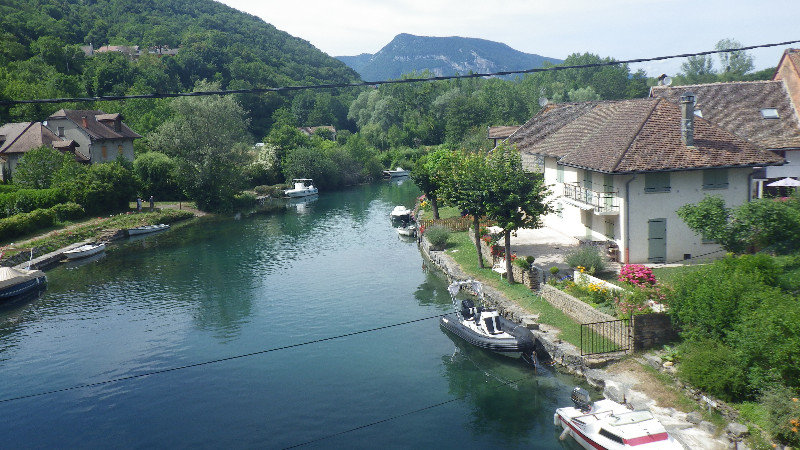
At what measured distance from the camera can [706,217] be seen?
2598cm

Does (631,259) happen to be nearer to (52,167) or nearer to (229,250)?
(229,250)

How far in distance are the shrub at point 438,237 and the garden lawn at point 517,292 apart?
0.51 m

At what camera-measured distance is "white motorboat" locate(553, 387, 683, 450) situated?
15.6 meters

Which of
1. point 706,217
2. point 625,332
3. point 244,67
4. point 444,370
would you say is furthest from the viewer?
point 244,67

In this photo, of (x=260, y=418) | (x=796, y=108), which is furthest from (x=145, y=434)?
(x=796, y=108)

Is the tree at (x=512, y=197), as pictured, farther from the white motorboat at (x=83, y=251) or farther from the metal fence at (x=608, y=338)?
the white motorboat at (x=83, y=251)

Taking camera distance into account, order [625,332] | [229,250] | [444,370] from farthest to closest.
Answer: [229,250] < [444,370] < [625,332]

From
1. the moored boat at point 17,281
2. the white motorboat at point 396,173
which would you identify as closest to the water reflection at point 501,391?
the moored boat at point 17,281

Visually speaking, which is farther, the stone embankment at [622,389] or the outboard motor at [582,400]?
the outboard motor at [582,400]

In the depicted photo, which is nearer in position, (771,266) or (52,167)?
(771,266)

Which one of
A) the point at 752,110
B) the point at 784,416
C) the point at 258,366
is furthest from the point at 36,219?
the point at 752,110

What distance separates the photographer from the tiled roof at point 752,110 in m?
36.2

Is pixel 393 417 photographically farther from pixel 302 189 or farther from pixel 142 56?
pixel 142 56

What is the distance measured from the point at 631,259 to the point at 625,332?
924cm
